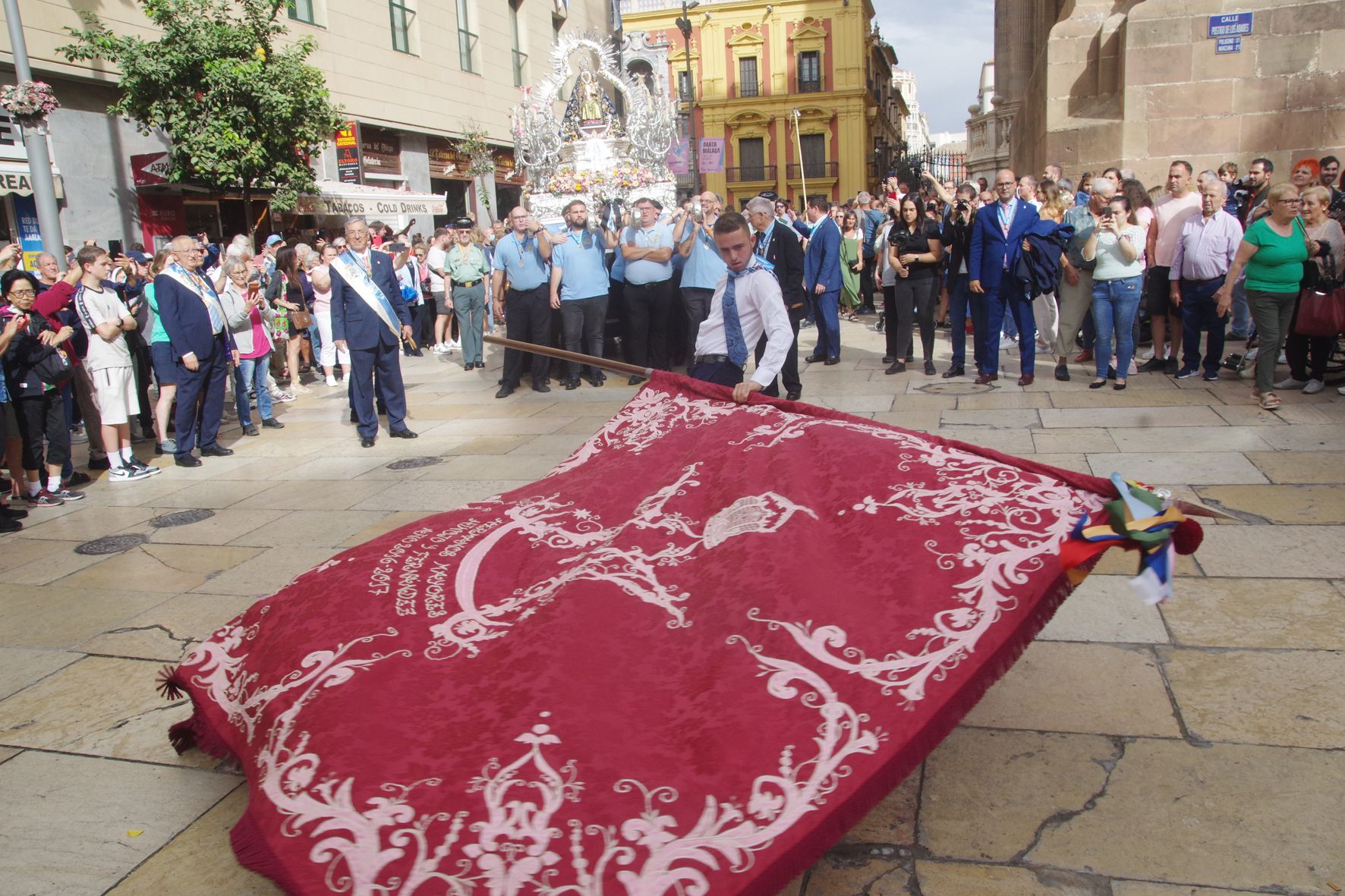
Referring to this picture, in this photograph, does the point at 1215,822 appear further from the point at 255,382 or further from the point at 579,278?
the point at 255,382

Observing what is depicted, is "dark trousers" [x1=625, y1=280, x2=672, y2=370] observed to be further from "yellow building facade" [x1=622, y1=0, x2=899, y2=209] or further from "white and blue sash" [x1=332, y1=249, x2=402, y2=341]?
"yellow building facade" [x1=622, y1=0, x2=899, y2=209]

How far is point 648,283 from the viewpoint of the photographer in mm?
11133

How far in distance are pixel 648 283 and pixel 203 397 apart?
4.71 meters

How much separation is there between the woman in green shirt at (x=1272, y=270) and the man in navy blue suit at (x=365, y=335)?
705 cm

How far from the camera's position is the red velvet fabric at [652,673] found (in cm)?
216

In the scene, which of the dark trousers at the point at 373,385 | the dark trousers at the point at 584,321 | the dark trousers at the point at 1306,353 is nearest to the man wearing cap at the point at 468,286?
the dark trousers at the point at 584,321

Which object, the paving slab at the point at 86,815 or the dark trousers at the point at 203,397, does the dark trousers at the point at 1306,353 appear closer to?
the paving slab at the point at 86,815

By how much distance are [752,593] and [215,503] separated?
584 centimetres

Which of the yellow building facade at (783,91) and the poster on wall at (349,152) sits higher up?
the yellow building facade at (783,91)

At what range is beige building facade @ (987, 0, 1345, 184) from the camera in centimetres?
1194

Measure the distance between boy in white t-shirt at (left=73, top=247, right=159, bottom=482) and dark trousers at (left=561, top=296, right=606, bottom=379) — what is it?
4402 mm

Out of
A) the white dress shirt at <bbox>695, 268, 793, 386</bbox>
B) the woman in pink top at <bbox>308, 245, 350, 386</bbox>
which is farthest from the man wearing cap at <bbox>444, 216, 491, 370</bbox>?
the white dress shirt at <bbox>695, 268, 793, 386</bbox>

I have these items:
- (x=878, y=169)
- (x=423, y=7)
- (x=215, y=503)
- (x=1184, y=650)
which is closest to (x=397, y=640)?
(x=1184, y=650)

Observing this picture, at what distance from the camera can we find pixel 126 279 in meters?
9.89
